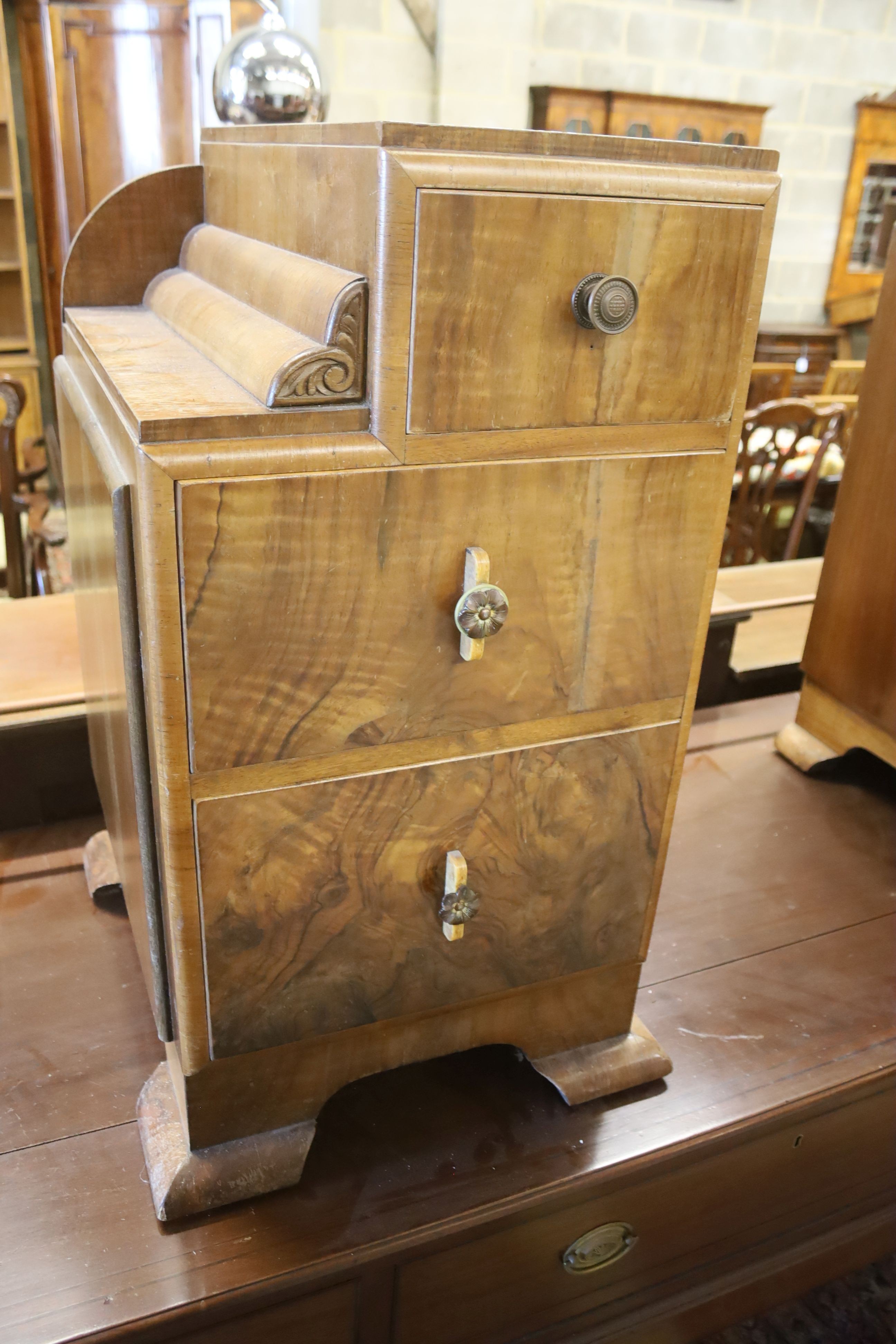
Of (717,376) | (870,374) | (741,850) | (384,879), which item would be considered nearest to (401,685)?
(384,879)

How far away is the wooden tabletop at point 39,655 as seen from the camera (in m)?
1.16

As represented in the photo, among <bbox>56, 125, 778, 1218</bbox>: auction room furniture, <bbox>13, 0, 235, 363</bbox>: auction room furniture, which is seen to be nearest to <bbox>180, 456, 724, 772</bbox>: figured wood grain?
<bbox>56, 125, 778, 1218</bbox>: auction room furniture

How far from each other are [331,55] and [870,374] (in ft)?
8.78

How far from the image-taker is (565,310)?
0.60 m

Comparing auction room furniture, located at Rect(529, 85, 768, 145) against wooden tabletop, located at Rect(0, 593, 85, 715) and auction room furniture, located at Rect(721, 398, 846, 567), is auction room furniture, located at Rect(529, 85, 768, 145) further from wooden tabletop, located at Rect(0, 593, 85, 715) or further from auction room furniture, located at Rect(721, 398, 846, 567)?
wooden tabletop, located at Rect(0, 593, 85, 715)

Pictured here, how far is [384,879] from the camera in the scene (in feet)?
2.37

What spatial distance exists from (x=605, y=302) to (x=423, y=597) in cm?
20

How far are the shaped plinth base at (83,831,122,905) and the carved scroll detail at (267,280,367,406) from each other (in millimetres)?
630

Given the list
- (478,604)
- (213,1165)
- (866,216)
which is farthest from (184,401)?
(866,216)

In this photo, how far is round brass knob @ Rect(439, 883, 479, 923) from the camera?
2.41 ft

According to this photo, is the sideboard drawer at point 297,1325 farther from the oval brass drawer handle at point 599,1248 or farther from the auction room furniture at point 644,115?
the auction room furniture at point 644,115

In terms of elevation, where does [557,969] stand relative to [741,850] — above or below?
above

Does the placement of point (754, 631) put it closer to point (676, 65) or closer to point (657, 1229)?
point (657, 1229)

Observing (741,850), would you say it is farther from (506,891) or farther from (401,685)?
(401,685)
